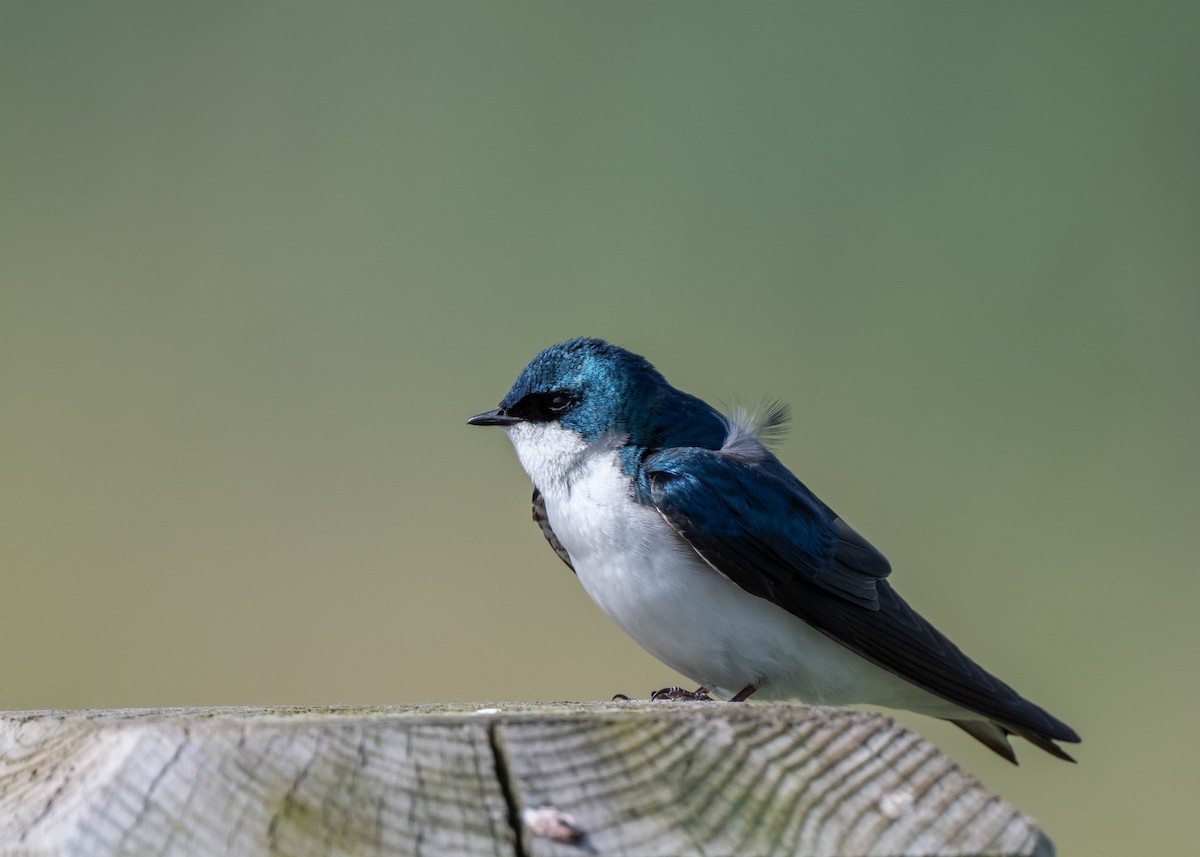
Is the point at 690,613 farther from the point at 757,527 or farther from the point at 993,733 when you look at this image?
the point at 993,733

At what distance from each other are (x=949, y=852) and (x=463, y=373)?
3715 millimetres

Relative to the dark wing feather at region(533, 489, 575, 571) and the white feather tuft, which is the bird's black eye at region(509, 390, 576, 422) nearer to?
the dark wing feather at region(533, 489, 575, 571)

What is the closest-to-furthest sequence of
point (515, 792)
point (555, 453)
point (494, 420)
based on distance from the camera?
point (515, 792), point (555, 453), point (494, 420)

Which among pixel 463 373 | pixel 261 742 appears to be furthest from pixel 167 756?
pixel 463 373

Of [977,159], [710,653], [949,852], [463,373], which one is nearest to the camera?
[949,852]

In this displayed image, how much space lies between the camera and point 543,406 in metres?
2.49

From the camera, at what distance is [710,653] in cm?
218

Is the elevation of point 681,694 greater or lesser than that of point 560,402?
lesser

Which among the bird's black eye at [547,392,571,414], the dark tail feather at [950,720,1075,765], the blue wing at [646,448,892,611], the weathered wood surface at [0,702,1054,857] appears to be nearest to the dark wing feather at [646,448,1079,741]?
the blue wing at [646,448,892,611]

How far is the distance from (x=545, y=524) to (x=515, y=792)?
1.55 m

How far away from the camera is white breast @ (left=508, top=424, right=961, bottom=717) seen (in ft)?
7.19

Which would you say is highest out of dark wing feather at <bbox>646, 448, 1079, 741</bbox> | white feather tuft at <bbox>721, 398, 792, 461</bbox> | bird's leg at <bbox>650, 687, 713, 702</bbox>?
white feather tuft at <bbox>721, 398, 792, 461</bbox>

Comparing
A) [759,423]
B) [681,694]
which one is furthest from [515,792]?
[759,423]

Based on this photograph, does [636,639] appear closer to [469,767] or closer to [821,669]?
[821,669]
